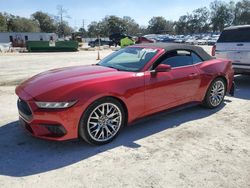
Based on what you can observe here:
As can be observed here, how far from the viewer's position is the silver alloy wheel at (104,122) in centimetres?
418

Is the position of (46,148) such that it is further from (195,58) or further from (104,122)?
(195,58)

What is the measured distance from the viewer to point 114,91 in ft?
14.0

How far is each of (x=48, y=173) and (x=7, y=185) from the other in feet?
1.57

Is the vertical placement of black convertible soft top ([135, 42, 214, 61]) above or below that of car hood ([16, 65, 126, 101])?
above

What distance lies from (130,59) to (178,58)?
2.99 ft

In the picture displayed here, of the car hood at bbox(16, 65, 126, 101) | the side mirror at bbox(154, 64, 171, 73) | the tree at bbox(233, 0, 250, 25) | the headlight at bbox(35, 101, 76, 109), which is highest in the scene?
the tree at bbox(233, 0, 250, 25)

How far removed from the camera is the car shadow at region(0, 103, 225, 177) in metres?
3.73

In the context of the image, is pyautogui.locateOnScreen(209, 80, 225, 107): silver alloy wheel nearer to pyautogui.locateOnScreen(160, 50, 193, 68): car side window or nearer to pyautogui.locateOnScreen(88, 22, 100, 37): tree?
pyautogui.locateOnScreen(160, 50, 193, 68): car side window

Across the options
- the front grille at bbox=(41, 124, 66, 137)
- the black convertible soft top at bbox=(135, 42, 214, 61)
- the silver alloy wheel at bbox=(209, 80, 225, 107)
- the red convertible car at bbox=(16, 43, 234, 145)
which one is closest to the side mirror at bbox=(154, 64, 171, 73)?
the red convertible car at bbox=(16, 43, 234, 145)

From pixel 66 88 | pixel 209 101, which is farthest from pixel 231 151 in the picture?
pixel 66 88

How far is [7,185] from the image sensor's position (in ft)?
10.8

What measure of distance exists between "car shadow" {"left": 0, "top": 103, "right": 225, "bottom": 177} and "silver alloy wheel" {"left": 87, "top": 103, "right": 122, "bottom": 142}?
159 millimetres

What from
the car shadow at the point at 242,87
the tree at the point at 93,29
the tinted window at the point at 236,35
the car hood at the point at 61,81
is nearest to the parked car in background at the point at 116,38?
the car shadow at the point at 242,87

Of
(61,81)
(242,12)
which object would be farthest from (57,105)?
(242,12)
